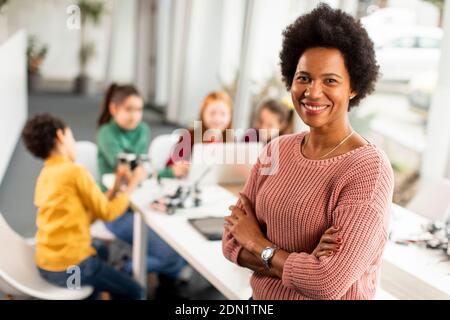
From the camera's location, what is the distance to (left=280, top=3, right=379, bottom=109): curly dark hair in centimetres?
94

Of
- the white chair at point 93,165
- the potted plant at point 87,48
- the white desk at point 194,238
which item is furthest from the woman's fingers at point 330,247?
the potted plant at point 87,48

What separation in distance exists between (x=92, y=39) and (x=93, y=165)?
540cm

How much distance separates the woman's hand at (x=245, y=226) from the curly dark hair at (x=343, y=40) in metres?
0.30

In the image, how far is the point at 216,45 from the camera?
18.6 ft

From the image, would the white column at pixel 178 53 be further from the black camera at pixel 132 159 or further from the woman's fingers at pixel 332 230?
the woman's fingers at pixel 332 230

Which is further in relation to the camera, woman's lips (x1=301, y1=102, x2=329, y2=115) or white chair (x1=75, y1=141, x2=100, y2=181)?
white chair (x1=75, y1=141, x2=100, y2=181)

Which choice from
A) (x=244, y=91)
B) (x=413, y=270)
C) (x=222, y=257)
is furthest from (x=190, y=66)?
(x=413, y=270)

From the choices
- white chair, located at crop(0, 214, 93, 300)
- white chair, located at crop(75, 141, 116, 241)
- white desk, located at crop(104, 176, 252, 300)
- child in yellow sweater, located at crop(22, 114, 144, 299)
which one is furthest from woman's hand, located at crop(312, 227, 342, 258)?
white chair, located at crop(75, 141, 116, 241)

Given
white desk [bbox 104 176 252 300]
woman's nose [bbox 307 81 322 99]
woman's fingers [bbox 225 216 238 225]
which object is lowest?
white desk [bbox 104 176 252 300]

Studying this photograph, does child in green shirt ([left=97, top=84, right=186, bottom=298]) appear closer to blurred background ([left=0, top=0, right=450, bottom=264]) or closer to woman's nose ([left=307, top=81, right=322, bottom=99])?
blurred background ([left=0, top=0, right=450, bottom=264])

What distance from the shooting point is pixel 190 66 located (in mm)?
5805

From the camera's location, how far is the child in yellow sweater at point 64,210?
170cm

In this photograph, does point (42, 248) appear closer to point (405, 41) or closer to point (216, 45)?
point (405, 41)

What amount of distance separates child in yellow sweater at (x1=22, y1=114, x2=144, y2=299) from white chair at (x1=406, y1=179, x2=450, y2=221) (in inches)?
41.7
